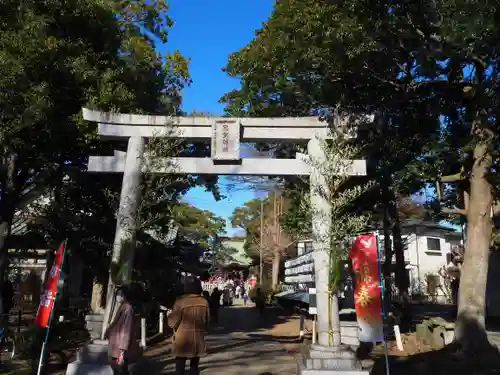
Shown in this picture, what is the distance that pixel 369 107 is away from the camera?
11727mm

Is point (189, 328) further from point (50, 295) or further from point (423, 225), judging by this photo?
point (423, 225)

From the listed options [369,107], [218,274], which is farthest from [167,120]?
[218,274]

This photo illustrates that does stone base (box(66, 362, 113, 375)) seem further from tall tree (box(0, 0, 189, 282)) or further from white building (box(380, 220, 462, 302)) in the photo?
white building (box(380, 220, 462, 302))

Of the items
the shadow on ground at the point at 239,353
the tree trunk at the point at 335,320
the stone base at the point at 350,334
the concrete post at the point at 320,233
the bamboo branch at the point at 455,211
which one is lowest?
the shadow on ground at the point at 239,353

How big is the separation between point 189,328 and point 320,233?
320cm

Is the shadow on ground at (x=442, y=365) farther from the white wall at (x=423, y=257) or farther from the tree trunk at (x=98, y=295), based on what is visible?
the white wall at (x=423, y=257)

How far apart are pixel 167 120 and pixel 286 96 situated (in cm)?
401

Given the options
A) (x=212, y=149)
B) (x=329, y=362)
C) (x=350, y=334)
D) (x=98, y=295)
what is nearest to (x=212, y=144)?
(x=212, y=149)

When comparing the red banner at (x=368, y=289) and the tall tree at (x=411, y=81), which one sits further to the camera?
the tall tree at (x=411, y=81)

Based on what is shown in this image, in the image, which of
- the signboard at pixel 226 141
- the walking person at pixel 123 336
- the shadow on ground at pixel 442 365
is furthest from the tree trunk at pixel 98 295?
the shadow on ground at pixel 442 365

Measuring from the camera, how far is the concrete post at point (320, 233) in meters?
8.23

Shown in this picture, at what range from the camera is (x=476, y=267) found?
9664 mm

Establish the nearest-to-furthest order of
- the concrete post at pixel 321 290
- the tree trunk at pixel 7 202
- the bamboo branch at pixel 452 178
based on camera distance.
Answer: the concrete post at pixel 321 290 < the bamboo branch at pixel 452 178 < the tree trunk at pixel 7 202

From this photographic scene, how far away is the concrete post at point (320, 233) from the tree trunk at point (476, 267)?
3.53 metres
